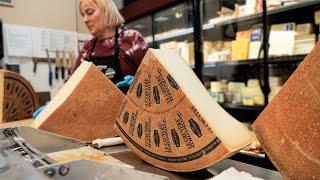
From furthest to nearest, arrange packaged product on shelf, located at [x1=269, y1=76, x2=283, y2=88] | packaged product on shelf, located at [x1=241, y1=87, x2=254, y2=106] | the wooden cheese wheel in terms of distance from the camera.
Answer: packaged product on shelf, located at [x1=241, y1=87, x2=254, y2=106] → packaged product on shelf, located at [x1=269, y1=76, x2=283, y2=88] → the wooden cheese wheel

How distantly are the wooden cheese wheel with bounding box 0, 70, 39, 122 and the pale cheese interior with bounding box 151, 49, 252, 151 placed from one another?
1124 mm

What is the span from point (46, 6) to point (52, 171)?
7.94 ft

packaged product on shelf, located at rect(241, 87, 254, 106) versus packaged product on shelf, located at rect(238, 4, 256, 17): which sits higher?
packaged product on shelf, located at rect(238, 4, 256, 17)

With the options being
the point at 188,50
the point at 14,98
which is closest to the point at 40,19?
the point at 14,98

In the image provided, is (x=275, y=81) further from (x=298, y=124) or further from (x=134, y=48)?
(x=298, y=124)

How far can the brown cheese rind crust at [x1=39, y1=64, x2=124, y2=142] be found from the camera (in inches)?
33.5

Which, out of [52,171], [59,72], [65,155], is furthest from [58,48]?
[52,171]

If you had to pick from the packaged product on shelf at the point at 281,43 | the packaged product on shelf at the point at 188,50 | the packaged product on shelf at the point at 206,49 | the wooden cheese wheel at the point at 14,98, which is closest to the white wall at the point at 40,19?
the wooden cheese wheel at the point at 14,98

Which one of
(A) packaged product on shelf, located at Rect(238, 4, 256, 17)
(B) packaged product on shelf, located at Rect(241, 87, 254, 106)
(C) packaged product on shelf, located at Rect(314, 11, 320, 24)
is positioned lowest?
(B) packaged product on shelf, located at Rect(241, 87, 254, 106)

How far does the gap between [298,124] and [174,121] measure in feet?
0.77

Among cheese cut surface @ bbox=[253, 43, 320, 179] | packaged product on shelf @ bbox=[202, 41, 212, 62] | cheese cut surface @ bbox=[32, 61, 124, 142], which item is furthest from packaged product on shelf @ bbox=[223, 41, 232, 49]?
cheese cut surface @ bbox=[253, 43, 320, 179]

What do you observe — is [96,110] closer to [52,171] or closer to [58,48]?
[52,171]

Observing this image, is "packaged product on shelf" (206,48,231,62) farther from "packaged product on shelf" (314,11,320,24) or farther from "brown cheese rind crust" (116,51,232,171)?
"brown cheese rind crust" (116,51,232,171)

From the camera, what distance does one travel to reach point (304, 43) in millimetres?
2193
